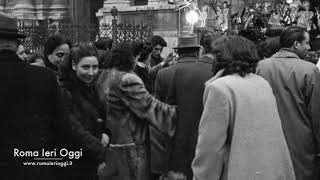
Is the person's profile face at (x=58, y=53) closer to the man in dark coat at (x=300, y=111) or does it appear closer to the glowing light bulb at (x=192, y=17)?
the man in dark coat at (x=300, y=111)

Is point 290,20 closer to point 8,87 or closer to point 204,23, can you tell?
point 204,23

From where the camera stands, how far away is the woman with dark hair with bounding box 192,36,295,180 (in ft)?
14.1

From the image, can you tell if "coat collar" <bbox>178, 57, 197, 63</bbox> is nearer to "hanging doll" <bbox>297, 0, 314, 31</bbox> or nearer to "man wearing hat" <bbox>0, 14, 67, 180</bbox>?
"man wearing hat" <bbox>0, 14, 67, 180</bbox>

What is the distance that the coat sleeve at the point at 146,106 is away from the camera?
6426 millimetres

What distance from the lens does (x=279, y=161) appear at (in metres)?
4.41

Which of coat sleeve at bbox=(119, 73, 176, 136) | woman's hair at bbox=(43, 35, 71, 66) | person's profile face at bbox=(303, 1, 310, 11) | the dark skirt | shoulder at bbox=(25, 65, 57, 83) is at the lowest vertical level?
the dark skirt

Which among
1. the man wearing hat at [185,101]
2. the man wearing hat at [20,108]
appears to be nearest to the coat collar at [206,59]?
the man wearing hat at [185,101]

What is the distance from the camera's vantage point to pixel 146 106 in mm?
6512

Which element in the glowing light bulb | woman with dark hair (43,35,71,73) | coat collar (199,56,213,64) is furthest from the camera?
the glowing light bulb

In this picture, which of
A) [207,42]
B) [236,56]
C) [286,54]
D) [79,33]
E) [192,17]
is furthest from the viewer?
[192,17]

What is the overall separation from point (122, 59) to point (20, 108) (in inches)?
90.5

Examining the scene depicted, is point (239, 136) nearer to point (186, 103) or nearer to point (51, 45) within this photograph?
point (186, 103)

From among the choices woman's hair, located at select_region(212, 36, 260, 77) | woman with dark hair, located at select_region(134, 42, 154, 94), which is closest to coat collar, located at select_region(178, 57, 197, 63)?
woman with dark hair, located at select_region(134, 42, 154, 94)

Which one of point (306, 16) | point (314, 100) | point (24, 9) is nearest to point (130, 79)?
point (314, 100)
